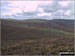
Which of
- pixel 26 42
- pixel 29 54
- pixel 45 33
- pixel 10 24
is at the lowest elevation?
pixel 29 54

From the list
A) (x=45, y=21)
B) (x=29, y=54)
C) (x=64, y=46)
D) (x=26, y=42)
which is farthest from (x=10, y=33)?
(x=64, y=46)

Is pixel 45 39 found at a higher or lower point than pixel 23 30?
lower

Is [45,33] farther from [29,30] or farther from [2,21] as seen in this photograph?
[2,21]

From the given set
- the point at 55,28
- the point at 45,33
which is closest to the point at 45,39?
the point at 45,33

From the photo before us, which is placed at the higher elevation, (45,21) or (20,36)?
(45,21)

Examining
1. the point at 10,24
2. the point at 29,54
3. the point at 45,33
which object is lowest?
the point at 29,54

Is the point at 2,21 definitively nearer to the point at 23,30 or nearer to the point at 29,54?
the point at 23,30
